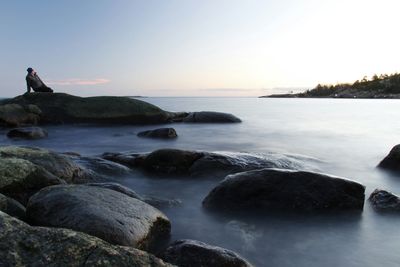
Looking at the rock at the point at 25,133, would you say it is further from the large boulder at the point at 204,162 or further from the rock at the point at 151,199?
the rock at the point at 151,199

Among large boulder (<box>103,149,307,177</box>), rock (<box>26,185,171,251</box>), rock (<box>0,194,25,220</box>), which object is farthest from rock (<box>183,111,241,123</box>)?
rock (<box>0,194,25,220</box>)

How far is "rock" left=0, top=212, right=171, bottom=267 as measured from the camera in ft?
9.33

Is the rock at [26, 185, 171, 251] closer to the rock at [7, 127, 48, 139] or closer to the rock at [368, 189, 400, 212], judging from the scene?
the rock at [368, 189, 400, 212]

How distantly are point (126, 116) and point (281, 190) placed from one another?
16.8 meters

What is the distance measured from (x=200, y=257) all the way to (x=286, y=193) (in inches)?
110

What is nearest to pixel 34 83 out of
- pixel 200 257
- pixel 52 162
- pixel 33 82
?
pixel 33 82

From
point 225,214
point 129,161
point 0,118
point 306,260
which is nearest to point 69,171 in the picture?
point 129,161

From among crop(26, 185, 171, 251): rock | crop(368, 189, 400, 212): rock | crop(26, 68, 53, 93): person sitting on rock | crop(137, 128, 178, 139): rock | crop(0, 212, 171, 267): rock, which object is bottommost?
crop(137, 128, 178, 139): rock

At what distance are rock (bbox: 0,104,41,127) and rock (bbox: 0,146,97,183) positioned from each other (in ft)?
45.8

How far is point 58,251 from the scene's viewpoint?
2.91m

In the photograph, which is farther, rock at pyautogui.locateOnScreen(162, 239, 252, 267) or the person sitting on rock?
the person sitting on rock

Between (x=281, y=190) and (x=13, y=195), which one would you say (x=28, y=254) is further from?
(x=281, y=190)

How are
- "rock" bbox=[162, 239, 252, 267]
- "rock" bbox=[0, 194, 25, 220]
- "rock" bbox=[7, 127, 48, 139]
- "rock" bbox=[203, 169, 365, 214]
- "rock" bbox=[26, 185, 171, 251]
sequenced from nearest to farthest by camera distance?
"rock" bbox=[162, 239, 252, 267] < "rock" bbox=[26, 185, 171, 251] < "rock" bbox=[0, 194, 25, 220] < "rock" bbox=[203, 169, 365, 214] < "rock" bbox=[7, 127, 48, 139]

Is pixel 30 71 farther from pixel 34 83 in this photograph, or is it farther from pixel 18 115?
pixel 18 115
